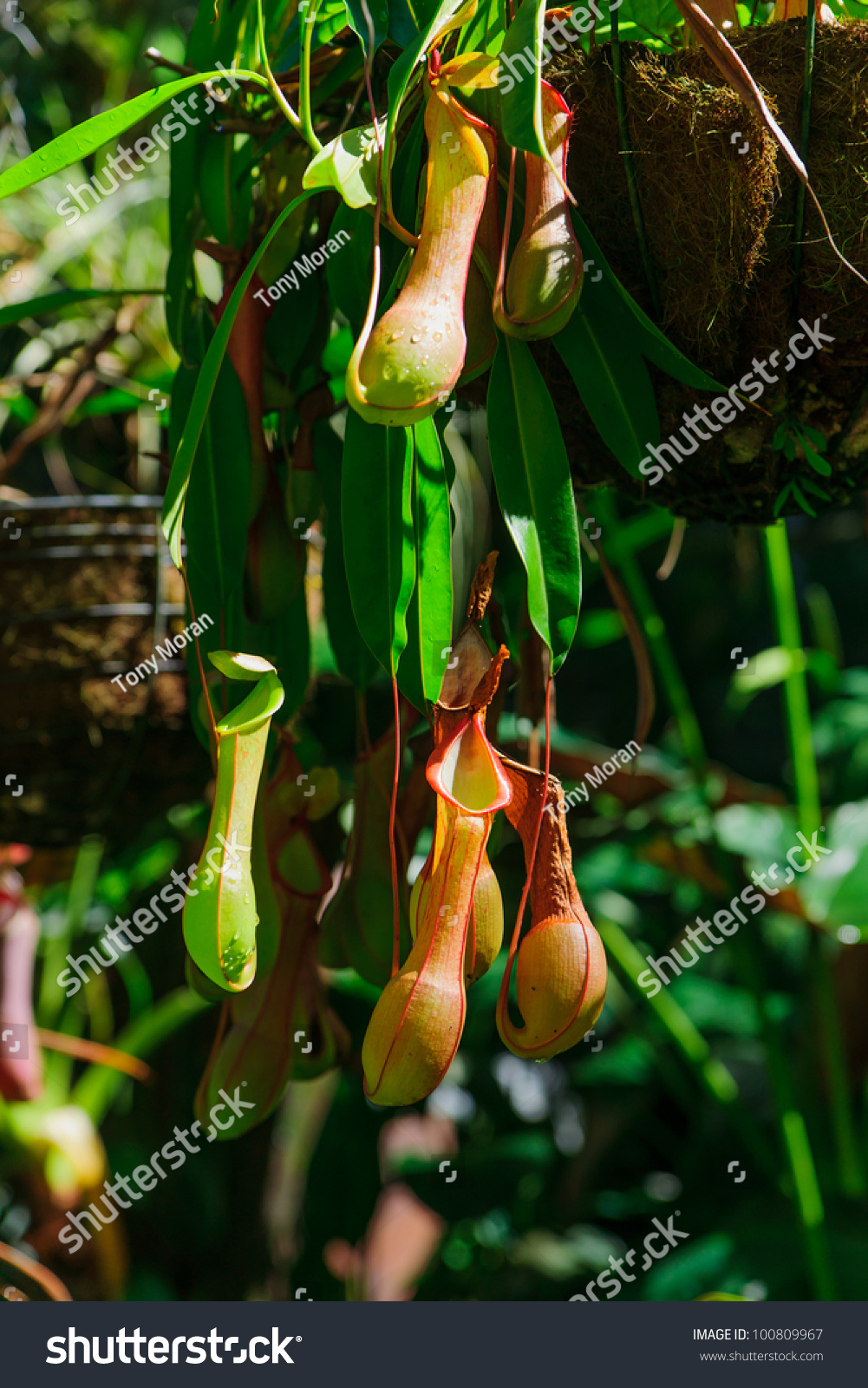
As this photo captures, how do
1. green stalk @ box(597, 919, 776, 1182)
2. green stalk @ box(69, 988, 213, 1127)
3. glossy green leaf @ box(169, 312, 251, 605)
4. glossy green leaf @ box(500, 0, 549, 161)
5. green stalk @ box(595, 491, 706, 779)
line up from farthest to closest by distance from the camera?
1. green stalk @ box(69, 988, 213, 1127)
2. green stalk @ box(597, 919, 776, 1182)
3. green stalk @ box(595, 491, 706, 779)
4. glossy green leaf @ box(169, 312, 251, 605)
5. glossy green leaf @ box(500, 0, 549, 161)

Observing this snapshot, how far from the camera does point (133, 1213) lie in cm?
134

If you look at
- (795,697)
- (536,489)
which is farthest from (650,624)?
(536,489)

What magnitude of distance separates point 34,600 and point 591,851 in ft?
2.38

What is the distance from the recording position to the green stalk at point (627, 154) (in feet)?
1.26

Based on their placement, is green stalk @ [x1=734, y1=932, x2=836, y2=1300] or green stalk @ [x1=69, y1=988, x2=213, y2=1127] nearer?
green stalk @ [x1=734, y1=932, x2=836, y2=1300]

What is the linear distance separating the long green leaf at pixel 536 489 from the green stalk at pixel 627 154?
74mm

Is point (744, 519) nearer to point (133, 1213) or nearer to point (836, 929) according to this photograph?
point (836, 929)

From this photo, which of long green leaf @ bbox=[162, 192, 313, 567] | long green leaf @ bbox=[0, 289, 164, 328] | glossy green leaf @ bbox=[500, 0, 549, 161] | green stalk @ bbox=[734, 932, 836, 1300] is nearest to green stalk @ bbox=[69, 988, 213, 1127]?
green stalk @ bbox=[734, 932, 836, 1300]

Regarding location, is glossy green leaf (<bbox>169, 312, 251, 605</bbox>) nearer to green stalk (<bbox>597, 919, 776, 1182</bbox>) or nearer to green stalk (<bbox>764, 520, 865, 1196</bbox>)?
green stalk (<bbox>764, 520, 865, 1196</bbox>)

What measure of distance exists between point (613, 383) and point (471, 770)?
0.17 m

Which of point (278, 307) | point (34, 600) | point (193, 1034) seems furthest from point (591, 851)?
point (278, 307)

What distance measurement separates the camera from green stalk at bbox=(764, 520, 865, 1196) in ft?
2.95

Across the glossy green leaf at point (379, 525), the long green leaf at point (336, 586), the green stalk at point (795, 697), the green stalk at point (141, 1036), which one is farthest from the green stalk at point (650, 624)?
the green stalk at point (141, 1036)

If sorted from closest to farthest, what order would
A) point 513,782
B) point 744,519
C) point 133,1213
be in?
point 513,782, point 744,519, point 133,1213
